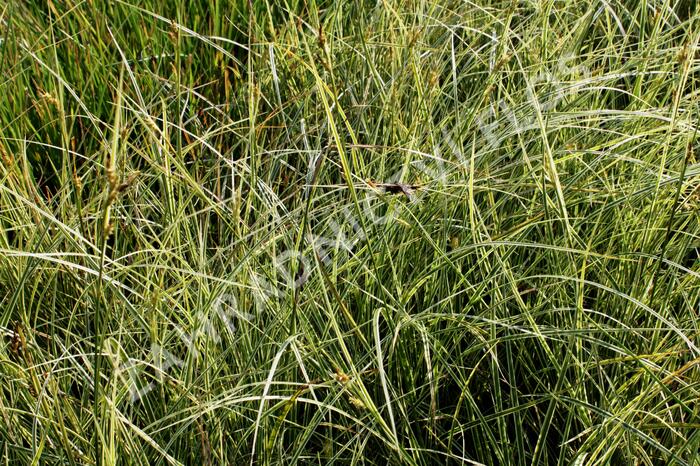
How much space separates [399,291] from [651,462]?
0.45 m

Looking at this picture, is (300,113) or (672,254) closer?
(672,254)

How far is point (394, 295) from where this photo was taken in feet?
5.07

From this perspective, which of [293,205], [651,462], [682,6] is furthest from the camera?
[682,6]

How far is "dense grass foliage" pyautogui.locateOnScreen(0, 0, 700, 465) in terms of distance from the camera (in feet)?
4.32

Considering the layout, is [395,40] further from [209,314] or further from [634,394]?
[634,394]

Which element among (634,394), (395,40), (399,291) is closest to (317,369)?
(399,291)

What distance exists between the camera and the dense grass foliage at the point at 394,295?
132 centimetres

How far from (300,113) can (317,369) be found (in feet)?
2.23

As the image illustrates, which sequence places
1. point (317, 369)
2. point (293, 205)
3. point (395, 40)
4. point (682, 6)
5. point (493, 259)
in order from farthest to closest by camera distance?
point (682, 6) < point (395, 40) < point (293, 205) < point (493, 259) < point (317, 369)

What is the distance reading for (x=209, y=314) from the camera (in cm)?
151

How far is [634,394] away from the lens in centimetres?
141

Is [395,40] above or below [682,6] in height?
above

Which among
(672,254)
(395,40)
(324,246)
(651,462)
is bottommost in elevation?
(651,462)

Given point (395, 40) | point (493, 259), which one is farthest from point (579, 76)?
point (493, 259)
